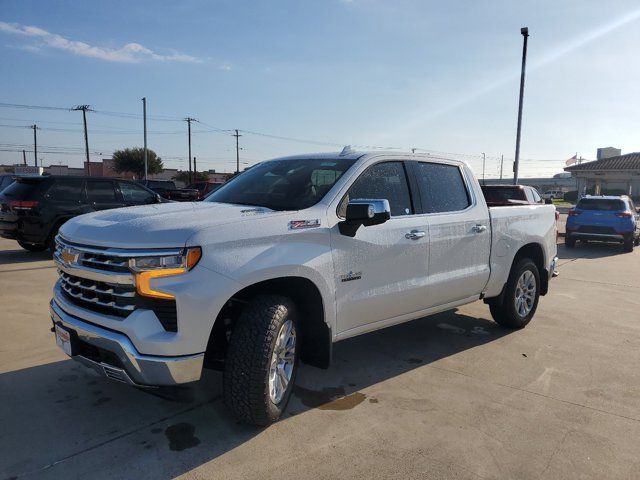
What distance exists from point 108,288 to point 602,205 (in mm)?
14834

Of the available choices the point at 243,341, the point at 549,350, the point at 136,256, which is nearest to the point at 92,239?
the point at 136,256

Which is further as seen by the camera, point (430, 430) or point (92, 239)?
point (430, 430)

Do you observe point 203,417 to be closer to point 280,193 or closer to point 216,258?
point 216,258

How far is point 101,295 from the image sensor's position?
120 inches

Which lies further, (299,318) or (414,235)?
(414,235)

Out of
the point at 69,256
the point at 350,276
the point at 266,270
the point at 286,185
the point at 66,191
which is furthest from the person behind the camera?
the point at 66,191

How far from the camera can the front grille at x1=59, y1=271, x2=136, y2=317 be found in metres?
2.91

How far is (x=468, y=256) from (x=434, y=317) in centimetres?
168

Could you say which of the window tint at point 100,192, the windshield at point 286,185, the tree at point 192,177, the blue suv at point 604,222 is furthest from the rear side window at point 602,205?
the tree at point 192,177

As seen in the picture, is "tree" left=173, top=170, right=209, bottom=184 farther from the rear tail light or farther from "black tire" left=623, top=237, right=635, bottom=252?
"black tire" left=623, top=237, right=635, bottom=252

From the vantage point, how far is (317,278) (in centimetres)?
343

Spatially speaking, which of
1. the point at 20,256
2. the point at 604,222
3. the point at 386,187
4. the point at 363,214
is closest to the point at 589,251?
the point at 604,222

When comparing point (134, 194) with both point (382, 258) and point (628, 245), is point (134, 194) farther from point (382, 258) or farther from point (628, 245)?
point (628, 245)

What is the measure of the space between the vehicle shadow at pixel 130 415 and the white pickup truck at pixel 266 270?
0.37 metres
